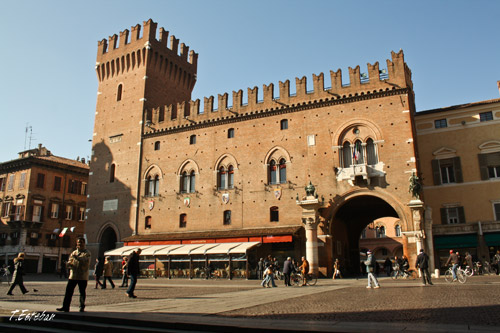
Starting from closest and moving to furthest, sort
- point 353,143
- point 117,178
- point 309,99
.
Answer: point 353,143 < point 309,99 < point 117,178

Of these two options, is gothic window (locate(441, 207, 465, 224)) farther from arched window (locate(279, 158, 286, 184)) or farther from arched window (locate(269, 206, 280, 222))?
arched window (locate(269, 206, 280, 222))

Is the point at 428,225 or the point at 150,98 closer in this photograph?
the point at 428,225

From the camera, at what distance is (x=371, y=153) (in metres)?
25.4

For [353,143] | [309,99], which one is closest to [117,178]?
[309,99]

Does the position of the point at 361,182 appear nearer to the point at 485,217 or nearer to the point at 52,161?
the point at 485,217

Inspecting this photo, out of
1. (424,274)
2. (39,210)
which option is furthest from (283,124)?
(39,210)

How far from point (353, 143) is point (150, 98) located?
58.5 ft

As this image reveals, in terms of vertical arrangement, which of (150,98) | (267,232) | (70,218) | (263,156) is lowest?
(267,232)

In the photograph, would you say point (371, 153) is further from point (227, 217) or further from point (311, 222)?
point (227, 217)

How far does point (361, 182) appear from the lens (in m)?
24.8

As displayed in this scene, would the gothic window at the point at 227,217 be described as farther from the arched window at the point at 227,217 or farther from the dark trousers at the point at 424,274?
the dark trousers at the point at 424,274

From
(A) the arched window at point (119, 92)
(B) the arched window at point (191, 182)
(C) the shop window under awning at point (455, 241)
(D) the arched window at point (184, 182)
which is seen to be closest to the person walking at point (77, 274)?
(B) the arched window at point (191, 182)

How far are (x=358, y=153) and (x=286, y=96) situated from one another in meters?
6.60

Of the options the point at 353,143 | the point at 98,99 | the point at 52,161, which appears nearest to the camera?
the point at 353,143
